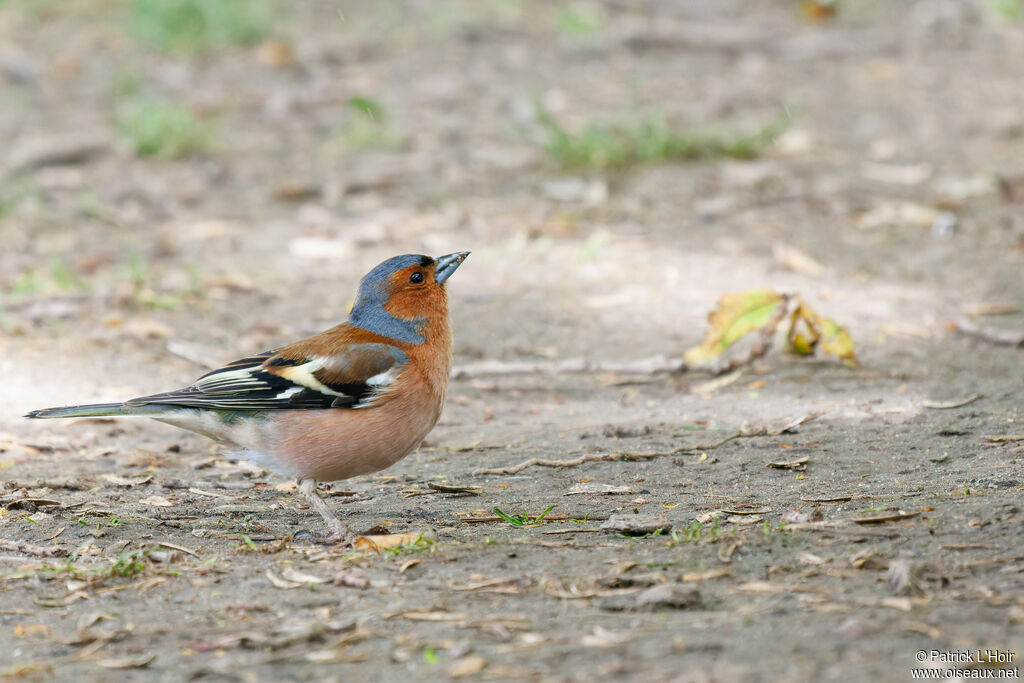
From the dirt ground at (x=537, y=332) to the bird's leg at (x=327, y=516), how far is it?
12cm

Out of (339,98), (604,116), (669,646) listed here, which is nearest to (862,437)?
(669,646)

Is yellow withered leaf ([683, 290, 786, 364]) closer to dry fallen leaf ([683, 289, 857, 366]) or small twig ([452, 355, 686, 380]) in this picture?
dry fallen leaf ([683, 289, 857, 366])

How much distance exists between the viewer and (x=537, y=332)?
273 inches

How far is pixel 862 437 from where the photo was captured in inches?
195

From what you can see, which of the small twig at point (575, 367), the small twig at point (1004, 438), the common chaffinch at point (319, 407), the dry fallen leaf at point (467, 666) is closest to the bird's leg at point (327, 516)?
the common chaffinch at point (319, 407)

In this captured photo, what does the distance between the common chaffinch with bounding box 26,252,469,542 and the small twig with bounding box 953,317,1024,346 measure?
311 centimetres

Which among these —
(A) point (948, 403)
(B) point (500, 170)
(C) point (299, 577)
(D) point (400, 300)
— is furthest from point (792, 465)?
(B) point (500, 170)

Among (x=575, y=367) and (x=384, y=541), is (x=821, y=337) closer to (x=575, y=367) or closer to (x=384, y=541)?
(x=575, y=367)

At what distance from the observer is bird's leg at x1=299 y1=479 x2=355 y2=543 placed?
163 inches

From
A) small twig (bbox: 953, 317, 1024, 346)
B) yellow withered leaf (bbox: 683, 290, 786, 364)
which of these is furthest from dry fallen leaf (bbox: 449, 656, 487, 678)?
small twig (bbox: 953, 317, 1024, 346)

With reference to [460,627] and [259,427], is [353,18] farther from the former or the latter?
[460,627]

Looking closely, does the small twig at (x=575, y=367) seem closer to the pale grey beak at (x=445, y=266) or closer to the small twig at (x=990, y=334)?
the pale grey beak at (x=445, y=266)

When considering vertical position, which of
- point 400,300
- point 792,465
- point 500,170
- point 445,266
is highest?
point 500,170

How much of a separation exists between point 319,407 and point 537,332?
260cm
